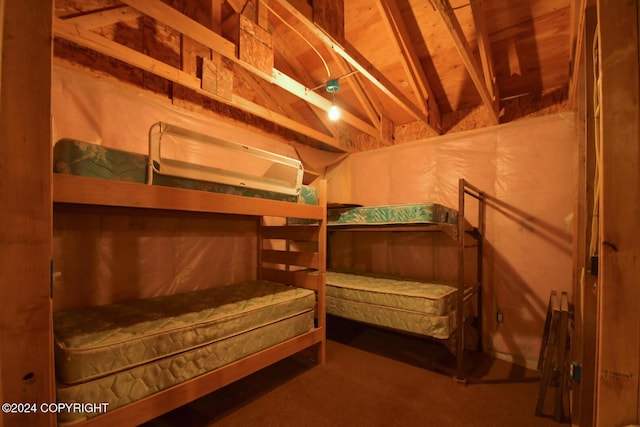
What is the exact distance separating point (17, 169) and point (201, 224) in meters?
1.85

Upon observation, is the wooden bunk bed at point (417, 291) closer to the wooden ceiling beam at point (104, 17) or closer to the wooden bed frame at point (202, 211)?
the wooden bed frame at point (202, 211)

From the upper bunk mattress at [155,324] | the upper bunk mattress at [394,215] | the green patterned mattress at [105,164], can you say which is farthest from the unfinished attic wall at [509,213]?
the green patterned mattress at [105,164]

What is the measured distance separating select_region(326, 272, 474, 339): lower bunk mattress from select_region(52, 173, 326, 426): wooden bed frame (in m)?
0.30

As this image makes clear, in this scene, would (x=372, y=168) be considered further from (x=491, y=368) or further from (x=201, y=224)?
(x=491, y=368)

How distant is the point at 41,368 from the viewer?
2.36 feet

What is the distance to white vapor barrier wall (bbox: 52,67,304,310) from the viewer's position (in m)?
1.81

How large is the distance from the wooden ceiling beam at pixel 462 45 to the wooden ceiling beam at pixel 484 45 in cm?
10

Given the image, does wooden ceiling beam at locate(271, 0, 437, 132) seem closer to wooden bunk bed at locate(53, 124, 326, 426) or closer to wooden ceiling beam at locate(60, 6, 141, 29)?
wooden bunk bed at locate(53, 124, 326, 426)

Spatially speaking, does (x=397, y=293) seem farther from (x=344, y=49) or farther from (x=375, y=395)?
(x=344, y=49)

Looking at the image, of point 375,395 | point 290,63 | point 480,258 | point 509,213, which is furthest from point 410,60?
point 375,395

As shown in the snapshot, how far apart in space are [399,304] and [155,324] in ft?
5.38

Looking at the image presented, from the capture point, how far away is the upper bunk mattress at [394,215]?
2.17m

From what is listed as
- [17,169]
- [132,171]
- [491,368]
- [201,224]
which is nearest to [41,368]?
[17,169]

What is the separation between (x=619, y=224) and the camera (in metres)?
0.83
